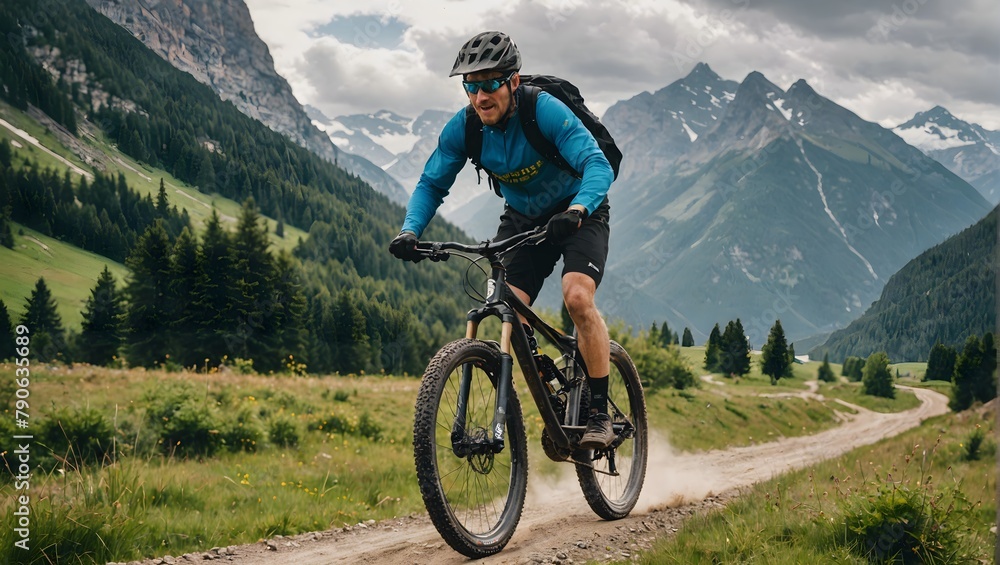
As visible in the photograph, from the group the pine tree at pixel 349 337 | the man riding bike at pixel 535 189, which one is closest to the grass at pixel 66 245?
the pine tree at pixel 349 337

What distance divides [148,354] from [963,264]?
55.9 m

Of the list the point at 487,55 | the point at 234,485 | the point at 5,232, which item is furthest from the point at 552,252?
the point at 5,232

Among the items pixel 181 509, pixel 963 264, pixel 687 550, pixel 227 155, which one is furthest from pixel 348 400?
pixel 227 155

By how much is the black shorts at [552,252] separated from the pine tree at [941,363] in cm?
3451

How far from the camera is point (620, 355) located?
7.66 metres

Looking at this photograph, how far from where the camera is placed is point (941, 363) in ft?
116

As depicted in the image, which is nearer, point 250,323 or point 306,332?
point 250,323

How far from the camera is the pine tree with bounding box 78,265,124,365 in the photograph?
2253 inches

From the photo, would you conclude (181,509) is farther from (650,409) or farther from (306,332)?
(306,332)

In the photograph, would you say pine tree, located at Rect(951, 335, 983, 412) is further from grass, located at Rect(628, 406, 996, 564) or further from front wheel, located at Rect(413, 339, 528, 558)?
front wheel, located at Rect(413, 339, 528, 558)

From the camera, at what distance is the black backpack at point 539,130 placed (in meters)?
5.76

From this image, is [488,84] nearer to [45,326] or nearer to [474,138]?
[474,138]

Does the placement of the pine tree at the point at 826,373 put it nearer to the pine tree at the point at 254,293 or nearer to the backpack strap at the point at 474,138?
the backpack strap at the point at 474,138

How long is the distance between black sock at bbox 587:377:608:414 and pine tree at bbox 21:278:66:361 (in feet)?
143
